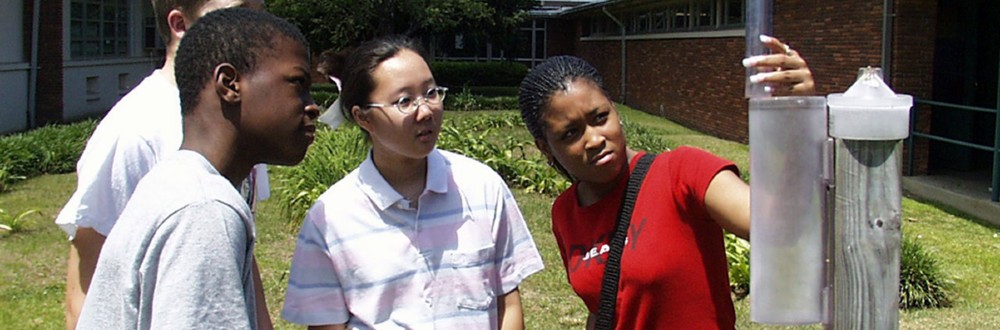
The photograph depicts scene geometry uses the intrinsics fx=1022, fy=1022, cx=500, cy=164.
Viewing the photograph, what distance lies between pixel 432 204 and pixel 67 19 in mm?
22046

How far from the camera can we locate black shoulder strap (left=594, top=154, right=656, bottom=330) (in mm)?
2330

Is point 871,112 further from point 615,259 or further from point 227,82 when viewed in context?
point 227,82

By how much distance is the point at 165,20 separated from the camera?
268 cm

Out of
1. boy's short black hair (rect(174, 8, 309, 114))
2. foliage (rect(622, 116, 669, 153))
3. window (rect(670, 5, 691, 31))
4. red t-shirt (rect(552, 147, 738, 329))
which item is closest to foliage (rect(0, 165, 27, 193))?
foliage (rect(622, 116, 669, 153))

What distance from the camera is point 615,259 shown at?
7.64 feet

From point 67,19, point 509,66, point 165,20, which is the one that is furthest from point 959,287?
point 509,66

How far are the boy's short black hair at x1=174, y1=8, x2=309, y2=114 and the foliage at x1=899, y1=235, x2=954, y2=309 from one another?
507 centimetres

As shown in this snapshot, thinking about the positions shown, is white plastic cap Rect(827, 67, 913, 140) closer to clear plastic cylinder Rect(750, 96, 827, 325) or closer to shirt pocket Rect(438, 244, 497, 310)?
clear plastic cylinder Rect(750, 96, 827, 325)

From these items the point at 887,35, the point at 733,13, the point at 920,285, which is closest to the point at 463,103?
the point at 733,13

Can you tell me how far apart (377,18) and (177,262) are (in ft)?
85.3

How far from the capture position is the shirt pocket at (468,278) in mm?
2574

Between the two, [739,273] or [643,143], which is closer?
[739,273]

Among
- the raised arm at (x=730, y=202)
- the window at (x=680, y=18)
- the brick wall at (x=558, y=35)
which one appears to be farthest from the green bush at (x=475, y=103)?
the raised arm at (x=730, y=202)

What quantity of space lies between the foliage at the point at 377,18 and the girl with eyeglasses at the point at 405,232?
23421 mm
